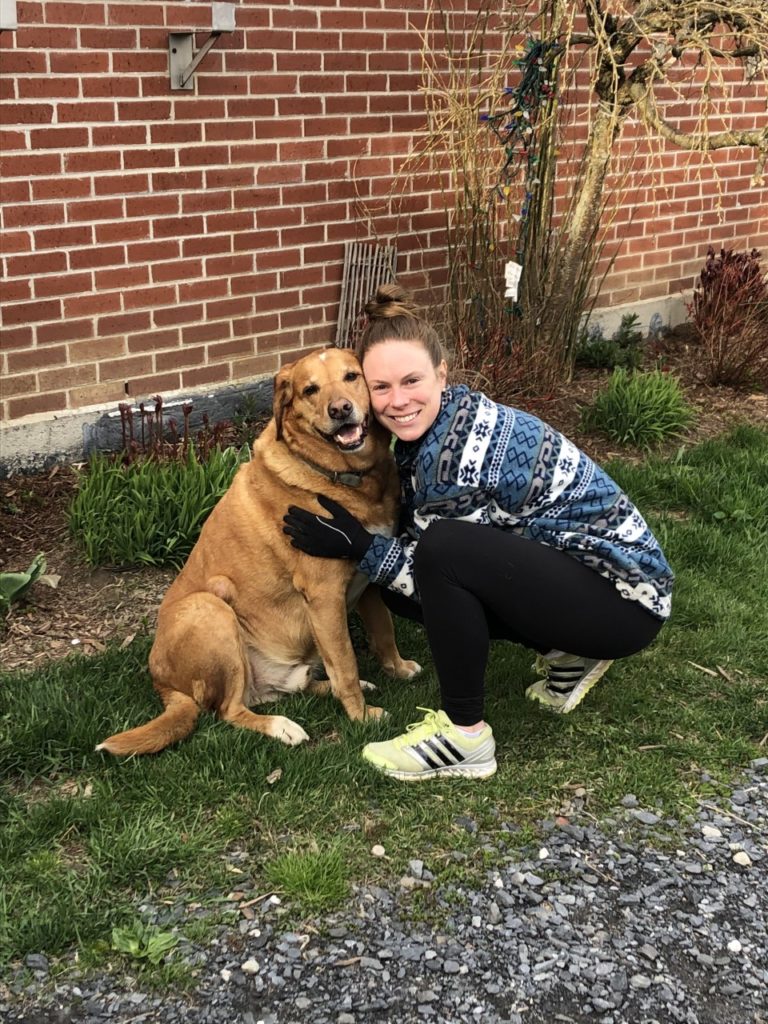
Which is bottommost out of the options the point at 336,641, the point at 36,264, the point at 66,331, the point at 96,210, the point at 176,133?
the point at 336,641

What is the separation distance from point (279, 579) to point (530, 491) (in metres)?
0.95

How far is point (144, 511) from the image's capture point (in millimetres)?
4449

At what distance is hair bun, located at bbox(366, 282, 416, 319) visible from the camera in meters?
3.17

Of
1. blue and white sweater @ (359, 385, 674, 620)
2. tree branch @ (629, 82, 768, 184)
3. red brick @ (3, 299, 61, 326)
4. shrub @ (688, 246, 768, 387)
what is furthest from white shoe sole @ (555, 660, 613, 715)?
shrub @ (688, 246, 768, 387)

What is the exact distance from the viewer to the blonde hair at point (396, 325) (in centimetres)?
312

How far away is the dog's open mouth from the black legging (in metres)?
0.42

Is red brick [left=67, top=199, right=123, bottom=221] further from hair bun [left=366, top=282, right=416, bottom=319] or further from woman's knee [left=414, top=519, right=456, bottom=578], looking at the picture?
woman's knee [left=414, top=519, right=456, bottom=578]

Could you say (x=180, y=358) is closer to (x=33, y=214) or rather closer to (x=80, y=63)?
(x=33, y=214)

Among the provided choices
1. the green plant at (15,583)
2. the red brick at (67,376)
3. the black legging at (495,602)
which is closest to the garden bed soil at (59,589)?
the green plant at (15,583)

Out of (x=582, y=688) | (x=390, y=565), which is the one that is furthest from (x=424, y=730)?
(x=582, y=688)

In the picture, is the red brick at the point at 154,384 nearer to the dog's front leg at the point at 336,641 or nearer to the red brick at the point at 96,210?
the red brick at the point at 96,210

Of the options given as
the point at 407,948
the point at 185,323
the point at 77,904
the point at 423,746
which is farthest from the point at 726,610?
the point at 185,323

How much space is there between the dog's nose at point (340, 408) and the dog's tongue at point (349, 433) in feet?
0.15

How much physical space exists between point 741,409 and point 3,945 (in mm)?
5782
